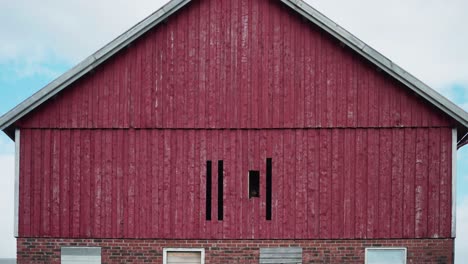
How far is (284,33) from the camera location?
51.4 ft

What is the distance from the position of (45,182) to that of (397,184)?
991 centimetres

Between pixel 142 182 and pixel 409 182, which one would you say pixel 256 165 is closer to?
pixel 142 182

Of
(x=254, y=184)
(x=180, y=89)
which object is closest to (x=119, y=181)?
(x=180, y=89)

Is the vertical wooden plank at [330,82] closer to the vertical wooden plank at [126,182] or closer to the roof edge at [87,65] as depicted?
the roof edge at [87,65]

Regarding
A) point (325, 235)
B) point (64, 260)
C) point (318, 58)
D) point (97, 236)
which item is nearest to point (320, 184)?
point (325, 235)

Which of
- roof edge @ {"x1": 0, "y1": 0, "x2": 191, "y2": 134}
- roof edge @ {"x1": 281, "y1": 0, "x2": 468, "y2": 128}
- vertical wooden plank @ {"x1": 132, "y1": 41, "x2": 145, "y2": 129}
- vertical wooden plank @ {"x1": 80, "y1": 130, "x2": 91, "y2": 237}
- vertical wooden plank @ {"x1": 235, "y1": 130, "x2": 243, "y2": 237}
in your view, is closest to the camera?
roof edge @ {"x1": 281, "y1": 0, "x2": 468, "y2": 128}

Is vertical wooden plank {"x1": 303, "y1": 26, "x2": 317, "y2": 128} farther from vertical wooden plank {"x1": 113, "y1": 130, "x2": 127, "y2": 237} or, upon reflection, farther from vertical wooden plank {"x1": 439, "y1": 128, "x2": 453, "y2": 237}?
vertical wooden plank {"x1": 113, "y1": 130, "x2": 127, "y2": 237}

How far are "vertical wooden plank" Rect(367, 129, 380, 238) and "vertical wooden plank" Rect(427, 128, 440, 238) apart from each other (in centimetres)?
145

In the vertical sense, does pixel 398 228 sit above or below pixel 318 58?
below

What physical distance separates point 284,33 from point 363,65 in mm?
2400

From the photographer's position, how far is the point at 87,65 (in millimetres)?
15242

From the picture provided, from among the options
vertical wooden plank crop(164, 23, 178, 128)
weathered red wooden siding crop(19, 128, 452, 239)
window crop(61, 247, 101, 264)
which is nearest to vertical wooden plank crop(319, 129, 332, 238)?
weathered red wooden siding crop(19, 128, 452, 239)

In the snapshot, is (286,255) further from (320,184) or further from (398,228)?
(398,228)

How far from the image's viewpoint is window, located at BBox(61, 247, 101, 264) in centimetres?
1555
